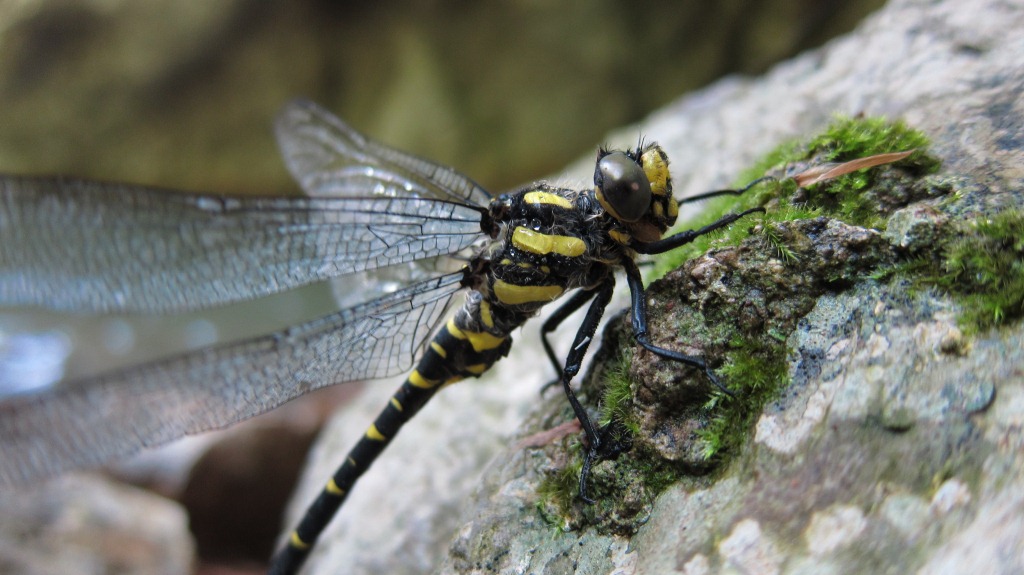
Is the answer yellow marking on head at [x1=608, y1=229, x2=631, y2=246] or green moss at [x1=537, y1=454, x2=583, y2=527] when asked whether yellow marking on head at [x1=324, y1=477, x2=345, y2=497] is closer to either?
green moss at [x1=537, y1=454, x2=583, y2=527]

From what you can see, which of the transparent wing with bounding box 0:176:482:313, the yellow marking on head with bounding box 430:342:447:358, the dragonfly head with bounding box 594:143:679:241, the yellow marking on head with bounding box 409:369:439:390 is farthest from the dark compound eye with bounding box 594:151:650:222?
the yellow marking on head with bounding box 409:369:439:390

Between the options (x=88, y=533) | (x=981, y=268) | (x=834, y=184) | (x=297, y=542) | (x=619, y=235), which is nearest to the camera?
(x=981, y=268)

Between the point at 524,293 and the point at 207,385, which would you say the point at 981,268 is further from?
the point at 207,385

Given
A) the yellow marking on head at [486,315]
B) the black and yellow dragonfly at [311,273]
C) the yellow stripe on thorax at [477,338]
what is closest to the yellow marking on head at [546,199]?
the black and yellow dragonfly at [311,273]

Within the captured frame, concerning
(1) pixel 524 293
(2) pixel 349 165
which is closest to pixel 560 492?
Result: (1) pixel 524 293

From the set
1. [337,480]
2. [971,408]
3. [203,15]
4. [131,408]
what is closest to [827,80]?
[971,408]

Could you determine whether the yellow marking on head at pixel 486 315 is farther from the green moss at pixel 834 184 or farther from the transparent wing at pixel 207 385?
the green moss at pixel 834 184
